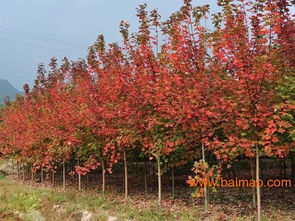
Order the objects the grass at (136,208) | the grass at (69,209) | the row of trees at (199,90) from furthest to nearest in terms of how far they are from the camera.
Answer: the grass at (69,209) → the grass at (136,208) → the row of trees at (199,90)

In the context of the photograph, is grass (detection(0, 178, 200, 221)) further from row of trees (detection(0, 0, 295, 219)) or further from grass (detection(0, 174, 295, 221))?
row of trees (detection(0, 0, 295, 219))

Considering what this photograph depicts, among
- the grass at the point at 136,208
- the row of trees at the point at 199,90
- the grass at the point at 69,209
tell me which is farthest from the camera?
the grass at the point at 69,209

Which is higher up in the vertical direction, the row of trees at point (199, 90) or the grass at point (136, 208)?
the row of trees at point (199, 90)

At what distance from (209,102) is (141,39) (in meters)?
2.67

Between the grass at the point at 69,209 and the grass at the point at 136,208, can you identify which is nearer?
the grass at the point at 136,208

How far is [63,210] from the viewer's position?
8664mm

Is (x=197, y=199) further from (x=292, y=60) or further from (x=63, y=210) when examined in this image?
(x=292, y=60)

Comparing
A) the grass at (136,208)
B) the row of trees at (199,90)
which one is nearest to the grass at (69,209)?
the grass at (136,208)

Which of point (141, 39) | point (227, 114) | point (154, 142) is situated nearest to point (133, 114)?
point (154, 142)

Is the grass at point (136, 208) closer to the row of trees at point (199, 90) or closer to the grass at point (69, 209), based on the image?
the grass at point (69, 209)

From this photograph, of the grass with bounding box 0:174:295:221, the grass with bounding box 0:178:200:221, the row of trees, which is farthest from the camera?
the grass with bounding box 0:178:200:221

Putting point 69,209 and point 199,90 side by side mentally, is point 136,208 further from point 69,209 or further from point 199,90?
point 199,90

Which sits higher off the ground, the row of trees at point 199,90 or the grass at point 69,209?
the row of trees at point 199,90

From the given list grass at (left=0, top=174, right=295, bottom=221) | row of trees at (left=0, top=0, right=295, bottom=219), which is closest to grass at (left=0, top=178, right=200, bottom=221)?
grass at (left=0, top=174, right=295, bottom=221)
